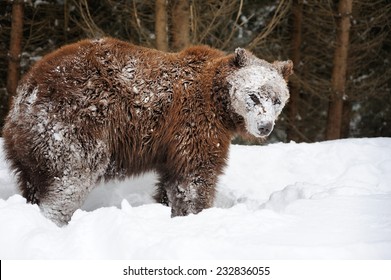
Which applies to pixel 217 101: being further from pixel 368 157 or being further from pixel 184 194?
pixel 368 157

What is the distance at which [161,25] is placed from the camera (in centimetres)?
970

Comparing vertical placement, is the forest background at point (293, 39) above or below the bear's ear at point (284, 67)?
below

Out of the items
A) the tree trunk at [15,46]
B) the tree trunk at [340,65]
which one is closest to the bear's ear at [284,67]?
the tree trunk at [340,65]

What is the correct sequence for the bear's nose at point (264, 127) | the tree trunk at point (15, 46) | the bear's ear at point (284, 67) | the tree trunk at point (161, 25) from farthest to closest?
the tree trunk at point (15, 46), the tree trunk at point (161, 25), the bear's ear at point (284, 67), the bear's nose at point (264, 127)

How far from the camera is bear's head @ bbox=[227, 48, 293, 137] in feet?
18.1

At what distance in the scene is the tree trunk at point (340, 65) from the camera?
13.1 metres

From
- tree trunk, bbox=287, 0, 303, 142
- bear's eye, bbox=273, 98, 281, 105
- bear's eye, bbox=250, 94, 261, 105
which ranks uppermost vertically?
bear's eye, bbox=250, 94, 261, 105

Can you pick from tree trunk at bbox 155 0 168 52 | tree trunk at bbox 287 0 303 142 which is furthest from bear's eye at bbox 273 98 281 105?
tree trunk at bbox 287 0 303 142

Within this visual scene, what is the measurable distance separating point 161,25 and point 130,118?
4.55 meters

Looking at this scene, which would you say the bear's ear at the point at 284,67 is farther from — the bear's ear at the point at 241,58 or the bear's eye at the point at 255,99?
the bear's eye at the point at 255,99

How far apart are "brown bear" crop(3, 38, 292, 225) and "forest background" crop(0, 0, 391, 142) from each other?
4345 millimetres

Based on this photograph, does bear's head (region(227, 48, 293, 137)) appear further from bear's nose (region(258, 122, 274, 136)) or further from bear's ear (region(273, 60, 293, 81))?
bear's ear (region(273, 60, 293, 81))

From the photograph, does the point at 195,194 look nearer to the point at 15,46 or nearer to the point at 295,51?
the point at 15,46

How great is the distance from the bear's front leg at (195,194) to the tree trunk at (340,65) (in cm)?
849
